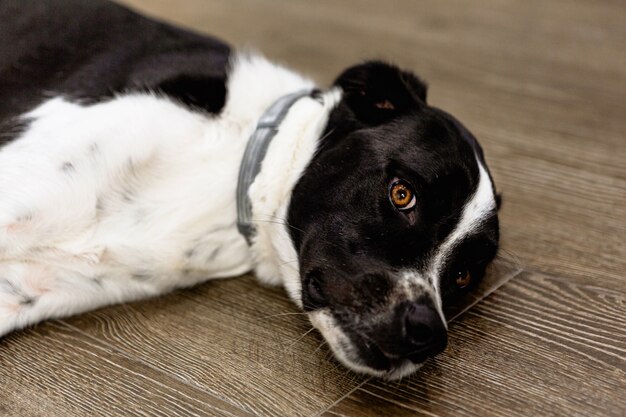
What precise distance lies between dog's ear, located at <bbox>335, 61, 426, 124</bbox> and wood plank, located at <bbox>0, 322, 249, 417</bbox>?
848 mm

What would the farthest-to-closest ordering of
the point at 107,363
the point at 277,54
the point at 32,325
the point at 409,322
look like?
the point at 277,54 → the point at 32,325 → the point at 107,363 → the point at 409,322

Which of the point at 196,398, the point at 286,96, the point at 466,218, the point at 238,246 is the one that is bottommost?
the point at 196,398

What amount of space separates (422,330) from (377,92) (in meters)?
0.71

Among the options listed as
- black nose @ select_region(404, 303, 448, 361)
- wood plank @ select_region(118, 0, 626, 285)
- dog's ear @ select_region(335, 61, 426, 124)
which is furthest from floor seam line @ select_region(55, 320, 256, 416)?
wood plank @ select_region(118, 0, 626, 285)

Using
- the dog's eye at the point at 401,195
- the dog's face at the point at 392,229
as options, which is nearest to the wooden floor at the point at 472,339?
the dog's face at the point at 392,229

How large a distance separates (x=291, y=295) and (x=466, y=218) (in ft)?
1.62

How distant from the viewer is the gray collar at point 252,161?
1888mm

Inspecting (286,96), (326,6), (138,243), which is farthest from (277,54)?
(138,243)

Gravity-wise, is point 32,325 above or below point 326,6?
below

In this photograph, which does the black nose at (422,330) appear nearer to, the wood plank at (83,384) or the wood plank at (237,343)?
the wood plank at (237,343)

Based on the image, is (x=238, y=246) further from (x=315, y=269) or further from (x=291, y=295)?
(x=315, y=269)

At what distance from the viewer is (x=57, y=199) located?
5.65 feet

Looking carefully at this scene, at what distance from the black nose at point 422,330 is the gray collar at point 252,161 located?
21.8 inches

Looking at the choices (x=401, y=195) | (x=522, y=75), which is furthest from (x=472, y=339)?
(x=522, y=75)
